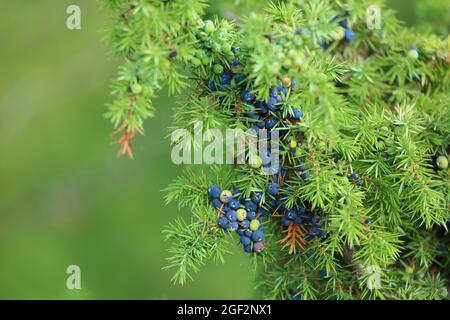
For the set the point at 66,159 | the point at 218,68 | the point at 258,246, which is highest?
the point at 66,159

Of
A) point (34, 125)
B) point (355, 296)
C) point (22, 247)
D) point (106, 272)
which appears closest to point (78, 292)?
point (355, 296)

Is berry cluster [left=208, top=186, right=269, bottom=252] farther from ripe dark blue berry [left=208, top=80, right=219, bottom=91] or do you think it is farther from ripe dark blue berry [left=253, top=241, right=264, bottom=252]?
ripe dark blue berry [left=208, top=80, right=219, bottom=91]

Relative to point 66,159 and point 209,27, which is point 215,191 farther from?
point 66,159

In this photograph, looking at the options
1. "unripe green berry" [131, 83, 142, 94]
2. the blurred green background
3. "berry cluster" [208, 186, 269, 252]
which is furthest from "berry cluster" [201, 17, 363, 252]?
the blurred green background

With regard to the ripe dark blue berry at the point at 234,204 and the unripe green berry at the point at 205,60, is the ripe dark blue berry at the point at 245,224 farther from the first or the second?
the unripe green berry at the point at 205,60

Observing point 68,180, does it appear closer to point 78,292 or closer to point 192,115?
point 78,292

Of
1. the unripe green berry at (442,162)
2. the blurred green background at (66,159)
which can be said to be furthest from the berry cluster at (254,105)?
the blurred green background at (66,159)

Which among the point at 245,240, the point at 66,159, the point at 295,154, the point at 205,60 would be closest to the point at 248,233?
the point at 245,240

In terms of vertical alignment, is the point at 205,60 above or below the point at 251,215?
above
